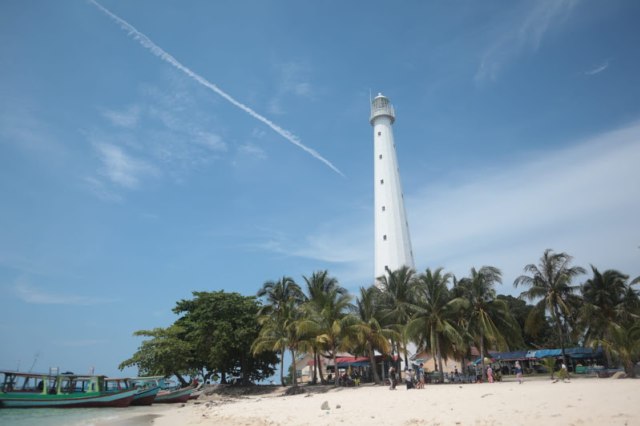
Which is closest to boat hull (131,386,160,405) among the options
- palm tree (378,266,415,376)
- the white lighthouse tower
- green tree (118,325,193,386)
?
green tree (118,325,193,386)

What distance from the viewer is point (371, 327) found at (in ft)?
103

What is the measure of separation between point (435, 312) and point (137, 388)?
913 inches

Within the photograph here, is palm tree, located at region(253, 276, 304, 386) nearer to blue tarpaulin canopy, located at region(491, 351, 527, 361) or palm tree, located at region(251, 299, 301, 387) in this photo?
palm tree, located at region(251, 299, 301, 387)

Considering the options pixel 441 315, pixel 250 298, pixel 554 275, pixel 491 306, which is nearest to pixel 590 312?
pixel 554 275

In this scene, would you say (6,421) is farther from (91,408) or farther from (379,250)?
(379,250)

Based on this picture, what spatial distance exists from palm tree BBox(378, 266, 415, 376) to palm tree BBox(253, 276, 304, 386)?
7881mm

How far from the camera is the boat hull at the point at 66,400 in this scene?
1113 inches

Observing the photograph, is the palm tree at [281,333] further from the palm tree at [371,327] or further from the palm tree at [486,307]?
the palm tree at [486,307]

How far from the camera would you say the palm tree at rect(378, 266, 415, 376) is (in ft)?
113

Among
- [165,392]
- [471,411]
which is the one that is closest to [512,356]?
[471,411]

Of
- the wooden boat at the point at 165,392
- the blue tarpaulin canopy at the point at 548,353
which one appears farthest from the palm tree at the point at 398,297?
the wooden boat at the point at 165,392

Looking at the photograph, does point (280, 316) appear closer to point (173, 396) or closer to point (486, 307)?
point (173, 396)

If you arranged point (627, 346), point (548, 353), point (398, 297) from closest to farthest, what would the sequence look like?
point (627, 346) < point (398, 297) < point (548, 353)

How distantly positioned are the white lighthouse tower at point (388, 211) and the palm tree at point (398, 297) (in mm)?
5810
